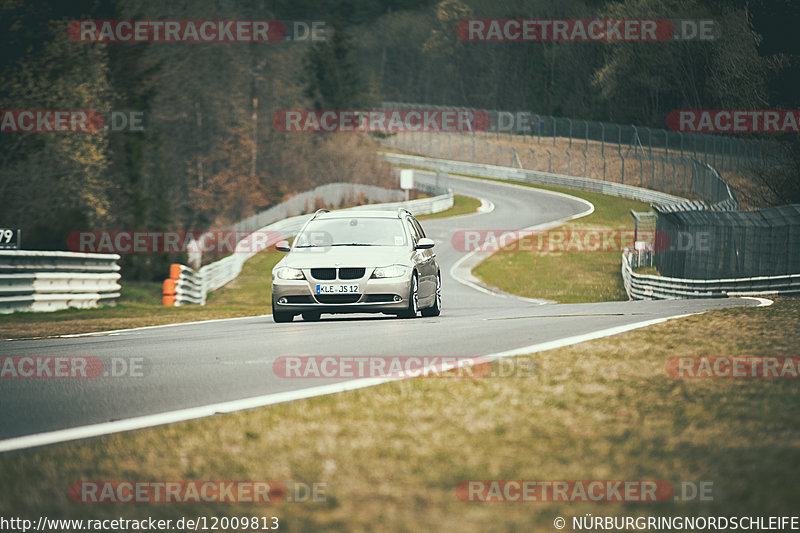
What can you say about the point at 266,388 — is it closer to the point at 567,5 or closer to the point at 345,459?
the point at 345,459

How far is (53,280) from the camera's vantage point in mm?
20109

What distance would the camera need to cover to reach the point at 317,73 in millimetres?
92625

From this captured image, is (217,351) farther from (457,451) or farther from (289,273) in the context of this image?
(457,451)

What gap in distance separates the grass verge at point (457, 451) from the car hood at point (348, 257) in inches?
305

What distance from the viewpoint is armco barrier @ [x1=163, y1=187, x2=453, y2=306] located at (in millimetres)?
26500

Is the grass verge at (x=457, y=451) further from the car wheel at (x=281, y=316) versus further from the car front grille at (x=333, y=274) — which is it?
the car wheel at (x=281, y=316)

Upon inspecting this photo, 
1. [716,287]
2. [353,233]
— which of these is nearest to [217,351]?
[353,233]

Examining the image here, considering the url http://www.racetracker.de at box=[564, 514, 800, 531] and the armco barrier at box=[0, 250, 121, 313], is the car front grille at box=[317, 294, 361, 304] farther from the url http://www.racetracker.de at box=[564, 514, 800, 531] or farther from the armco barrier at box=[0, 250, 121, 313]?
the url http://www.racetracker.de at box=[564, 514, 800, 531]

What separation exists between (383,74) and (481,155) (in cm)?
4909

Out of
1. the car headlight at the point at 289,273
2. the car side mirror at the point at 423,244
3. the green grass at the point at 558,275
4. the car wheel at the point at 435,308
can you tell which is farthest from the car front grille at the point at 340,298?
the green grass at the point at 558,275

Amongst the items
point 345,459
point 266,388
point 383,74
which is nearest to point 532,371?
point 266,388

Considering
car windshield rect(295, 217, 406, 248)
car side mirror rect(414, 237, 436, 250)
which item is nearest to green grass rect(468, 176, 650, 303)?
car side mirror rect(414, 237, 436, 250)

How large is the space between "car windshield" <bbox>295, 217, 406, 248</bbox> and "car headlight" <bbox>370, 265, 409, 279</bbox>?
3.20ft

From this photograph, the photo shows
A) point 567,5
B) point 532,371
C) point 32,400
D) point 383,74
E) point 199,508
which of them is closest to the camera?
point 199,508
